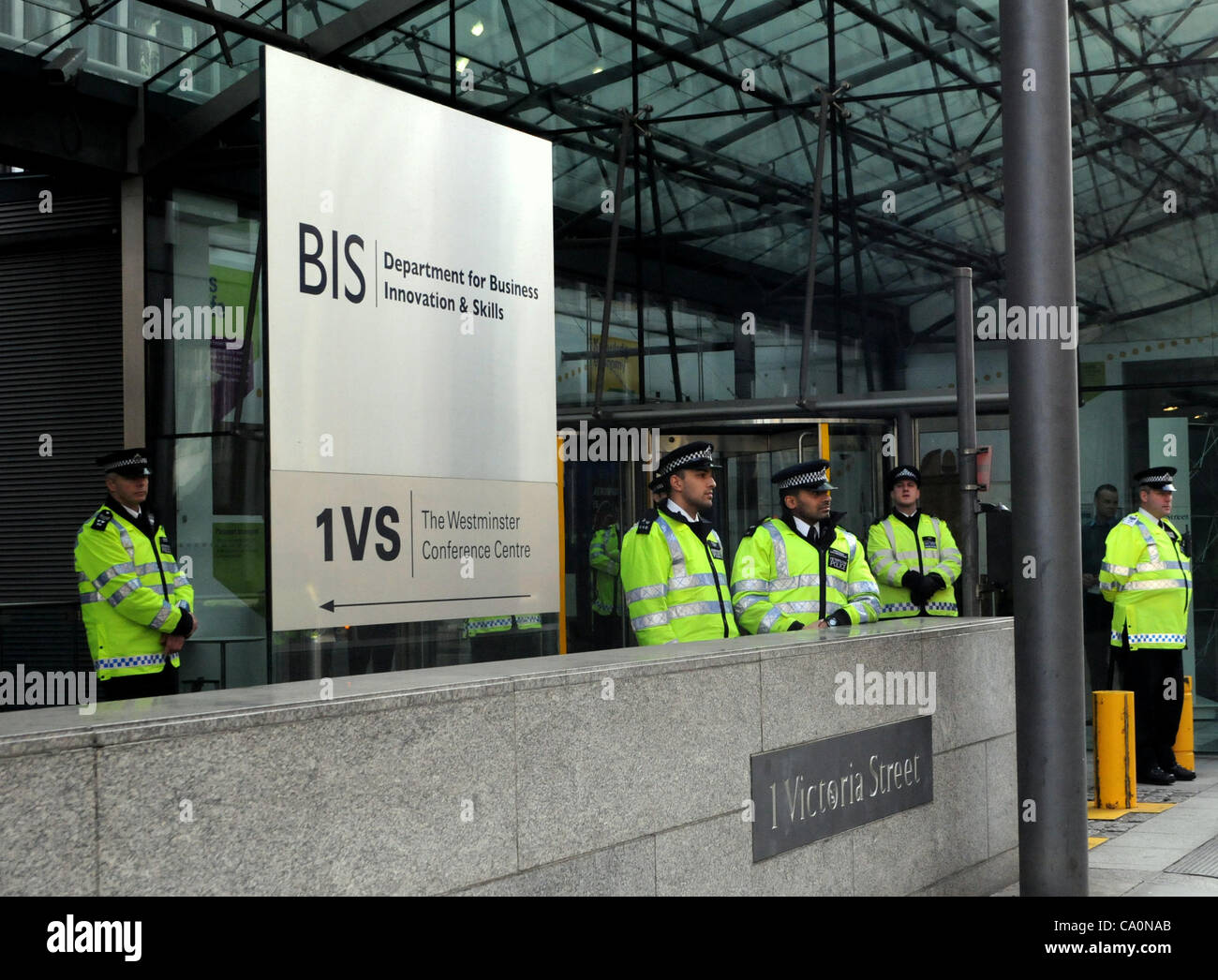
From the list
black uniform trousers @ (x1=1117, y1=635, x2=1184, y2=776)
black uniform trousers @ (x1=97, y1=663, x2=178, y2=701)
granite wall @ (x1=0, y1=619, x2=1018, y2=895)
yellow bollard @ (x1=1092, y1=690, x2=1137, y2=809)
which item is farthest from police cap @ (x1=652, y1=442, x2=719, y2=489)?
black uniform trousers @ (x1=1117, y1=635, x2=1184, y2=776)

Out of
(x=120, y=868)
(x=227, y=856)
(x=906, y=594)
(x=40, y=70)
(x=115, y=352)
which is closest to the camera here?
(x=120, y=868)

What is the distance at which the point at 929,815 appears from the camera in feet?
22.9

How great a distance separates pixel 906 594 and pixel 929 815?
465 centimetres

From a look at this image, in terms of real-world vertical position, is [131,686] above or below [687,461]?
Answer: below

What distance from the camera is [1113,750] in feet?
33.5

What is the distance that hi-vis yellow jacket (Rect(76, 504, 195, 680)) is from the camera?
27.3 feet

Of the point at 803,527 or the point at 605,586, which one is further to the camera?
the point at 605,586

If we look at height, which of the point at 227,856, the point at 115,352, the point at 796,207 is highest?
the point at 796,207

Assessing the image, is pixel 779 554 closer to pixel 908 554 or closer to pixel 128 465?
pixel 128 465

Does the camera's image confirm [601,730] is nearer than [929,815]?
Yes

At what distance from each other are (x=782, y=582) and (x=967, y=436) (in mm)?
1343

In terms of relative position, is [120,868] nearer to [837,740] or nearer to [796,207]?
[837,740]

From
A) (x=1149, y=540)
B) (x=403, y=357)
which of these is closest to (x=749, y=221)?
(x=1149, y=540)
